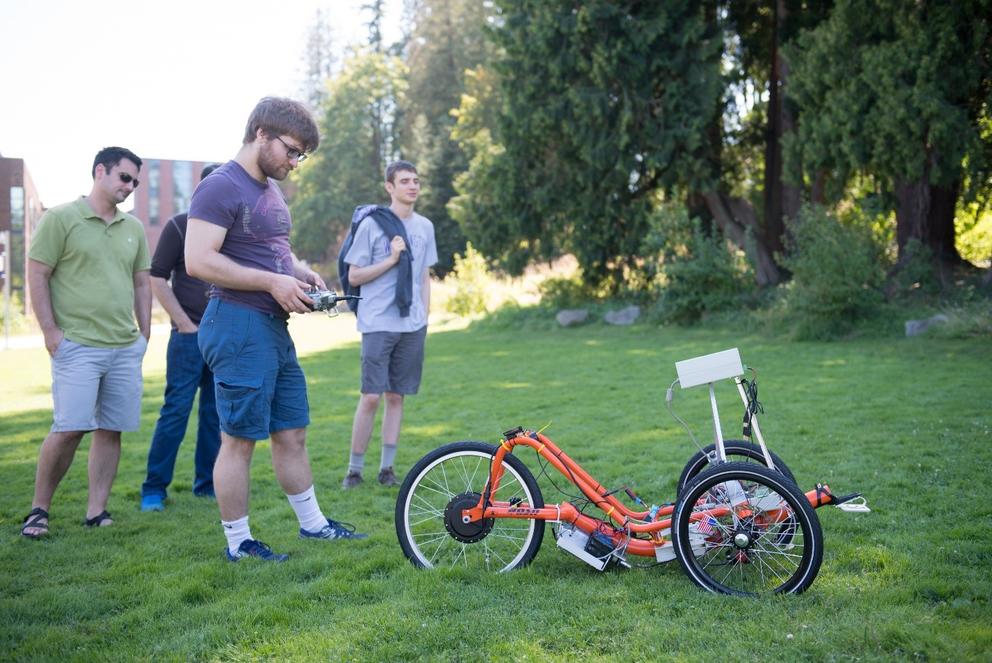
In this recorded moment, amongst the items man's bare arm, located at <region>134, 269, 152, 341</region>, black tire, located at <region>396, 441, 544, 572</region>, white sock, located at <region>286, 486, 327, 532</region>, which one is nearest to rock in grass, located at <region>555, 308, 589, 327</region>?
man's bare arm, located at <region>134, 269, 152, 341</region>

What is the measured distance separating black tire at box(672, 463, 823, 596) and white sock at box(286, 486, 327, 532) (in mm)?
1986

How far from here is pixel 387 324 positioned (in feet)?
19.8

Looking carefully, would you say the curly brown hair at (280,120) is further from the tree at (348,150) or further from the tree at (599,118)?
the tree at (348,150)

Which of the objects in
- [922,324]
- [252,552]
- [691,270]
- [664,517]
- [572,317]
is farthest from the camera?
[572,317]

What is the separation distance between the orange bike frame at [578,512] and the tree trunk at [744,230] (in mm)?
15098

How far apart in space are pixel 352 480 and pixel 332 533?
4.41ft

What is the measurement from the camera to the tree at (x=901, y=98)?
14047 mm

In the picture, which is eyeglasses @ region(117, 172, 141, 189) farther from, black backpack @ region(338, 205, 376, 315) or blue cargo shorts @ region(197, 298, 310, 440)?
black backpack @ region(338, 205, 376, 315)

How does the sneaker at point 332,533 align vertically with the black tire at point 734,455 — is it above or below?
below

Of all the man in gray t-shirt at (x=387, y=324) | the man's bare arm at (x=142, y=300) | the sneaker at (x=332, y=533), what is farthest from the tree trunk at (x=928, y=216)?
the man's bare arm at (x=142, y=300)

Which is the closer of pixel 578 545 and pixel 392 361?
pixel 578 545

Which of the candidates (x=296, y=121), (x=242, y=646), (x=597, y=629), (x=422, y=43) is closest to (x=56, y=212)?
(x=296, y=121)

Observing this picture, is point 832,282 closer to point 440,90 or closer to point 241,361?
point 241,361

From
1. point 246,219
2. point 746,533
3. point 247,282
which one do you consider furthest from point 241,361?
point 746,533
